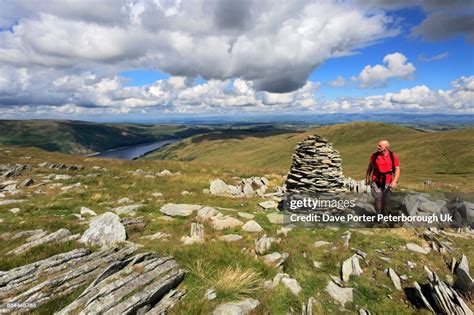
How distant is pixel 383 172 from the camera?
1356 cm

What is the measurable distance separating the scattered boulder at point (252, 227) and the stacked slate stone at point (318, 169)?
528cm

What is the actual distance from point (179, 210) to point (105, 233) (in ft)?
17.6

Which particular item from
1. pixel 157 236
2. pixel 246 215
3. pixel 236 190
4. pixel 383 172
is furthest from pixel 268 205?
pixel 157 236

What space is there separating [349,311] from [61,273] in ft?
28.5

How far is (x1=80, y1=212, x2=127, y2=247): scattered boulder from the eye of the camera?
34.5 feet

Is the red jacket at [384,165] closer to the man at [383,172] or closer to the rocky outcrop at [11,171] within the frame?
the man at [383,172]

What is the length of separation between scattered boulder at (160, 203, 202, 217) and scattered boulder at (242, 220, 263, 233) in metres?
3.83

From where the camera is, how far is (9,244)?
1034 centimetres


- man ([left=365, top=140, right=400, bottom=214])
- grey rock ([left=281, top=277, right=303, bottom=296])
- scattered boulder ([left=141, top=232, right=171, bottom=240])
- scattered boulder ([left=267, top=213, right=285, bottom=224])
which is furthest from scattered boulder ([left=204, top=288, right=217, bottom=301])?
man ([left=365, top=140, right=400, bottom=214])

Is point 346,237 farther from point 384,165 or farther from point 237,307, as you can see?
point 237,307

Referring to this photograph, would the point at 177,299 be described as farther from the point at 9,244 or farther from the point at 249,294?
the point at 9,244

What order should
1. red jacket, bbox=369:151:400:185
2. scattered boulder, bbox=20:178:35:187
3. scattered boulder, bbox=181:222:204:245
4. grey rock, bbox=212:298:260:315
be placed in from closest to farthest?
grey rock, bbox=212:298:260:315 → scattered boulder, bbox=181:222:204:245 → red jacket, bbox=369:151:400:185 → scattered boulder, bbox=20:178:35:187

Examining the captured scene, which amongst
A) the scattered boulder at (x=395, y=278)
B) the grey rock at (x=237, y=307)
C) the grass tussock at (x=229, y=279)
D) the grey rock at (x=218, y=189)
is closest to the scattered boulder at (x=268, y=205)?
the grey rock at (x=218, y=189)

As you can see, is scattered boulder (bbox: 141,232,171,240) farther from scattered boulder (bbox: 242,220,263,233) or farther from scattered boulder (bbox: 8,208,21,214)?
scattered boulder (bbox: 8,208,21,214)
